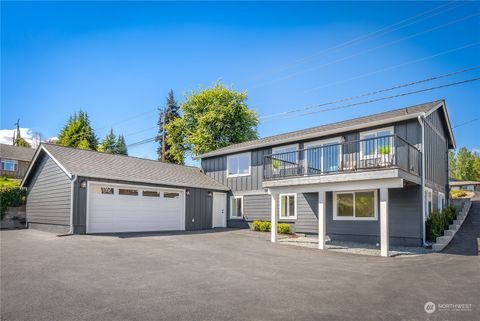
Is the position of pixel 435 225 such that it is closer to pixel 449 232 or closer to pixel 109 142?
pixel 449 232

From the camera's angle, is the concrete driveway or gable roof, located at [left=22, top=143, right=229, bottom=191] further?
gable roof, located at [left=22, top=143, right=229, bottom=191]

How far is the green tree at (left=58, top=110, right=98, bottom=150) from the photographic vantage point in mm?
44125

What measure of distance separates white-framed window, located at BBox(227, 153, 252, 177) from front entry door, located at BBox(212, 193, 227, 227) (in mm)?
1666

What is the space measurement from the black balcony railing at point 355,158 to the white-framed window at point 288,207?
1911mm

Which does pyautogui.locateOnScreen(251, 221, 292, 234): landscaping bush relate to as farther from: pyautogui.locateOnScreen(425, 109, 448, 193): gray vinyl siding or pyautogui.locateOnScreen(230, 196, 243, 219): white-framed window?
pyautogui.locateOnScreen(425, 109, 448, 193): gray vinyl siding

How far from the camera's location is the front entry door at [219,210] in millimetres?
20656

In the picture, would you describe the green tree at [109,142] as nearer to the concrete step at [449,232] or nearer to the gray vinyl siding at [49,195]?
the gray vinyl siding at [49,195]

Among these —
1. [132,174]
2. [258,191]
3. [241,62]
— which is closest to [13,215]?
[132,174]

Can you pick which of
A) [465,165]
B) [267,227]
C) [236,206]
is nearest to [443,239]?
[267,227]

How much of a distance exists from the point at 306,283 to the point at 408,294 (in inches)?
77.8

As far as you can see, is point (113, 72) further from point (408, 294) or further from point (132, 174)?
point (408, 294)

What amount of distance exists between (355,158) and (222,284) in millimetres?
9979

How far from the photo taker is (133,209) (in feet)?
53.0

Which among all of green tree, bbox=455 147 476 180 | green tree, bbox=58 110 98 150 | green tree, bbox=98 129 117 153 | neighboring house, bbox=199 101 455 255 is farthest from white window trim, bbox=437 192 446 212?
green tree, bbox=455 147 476 180
